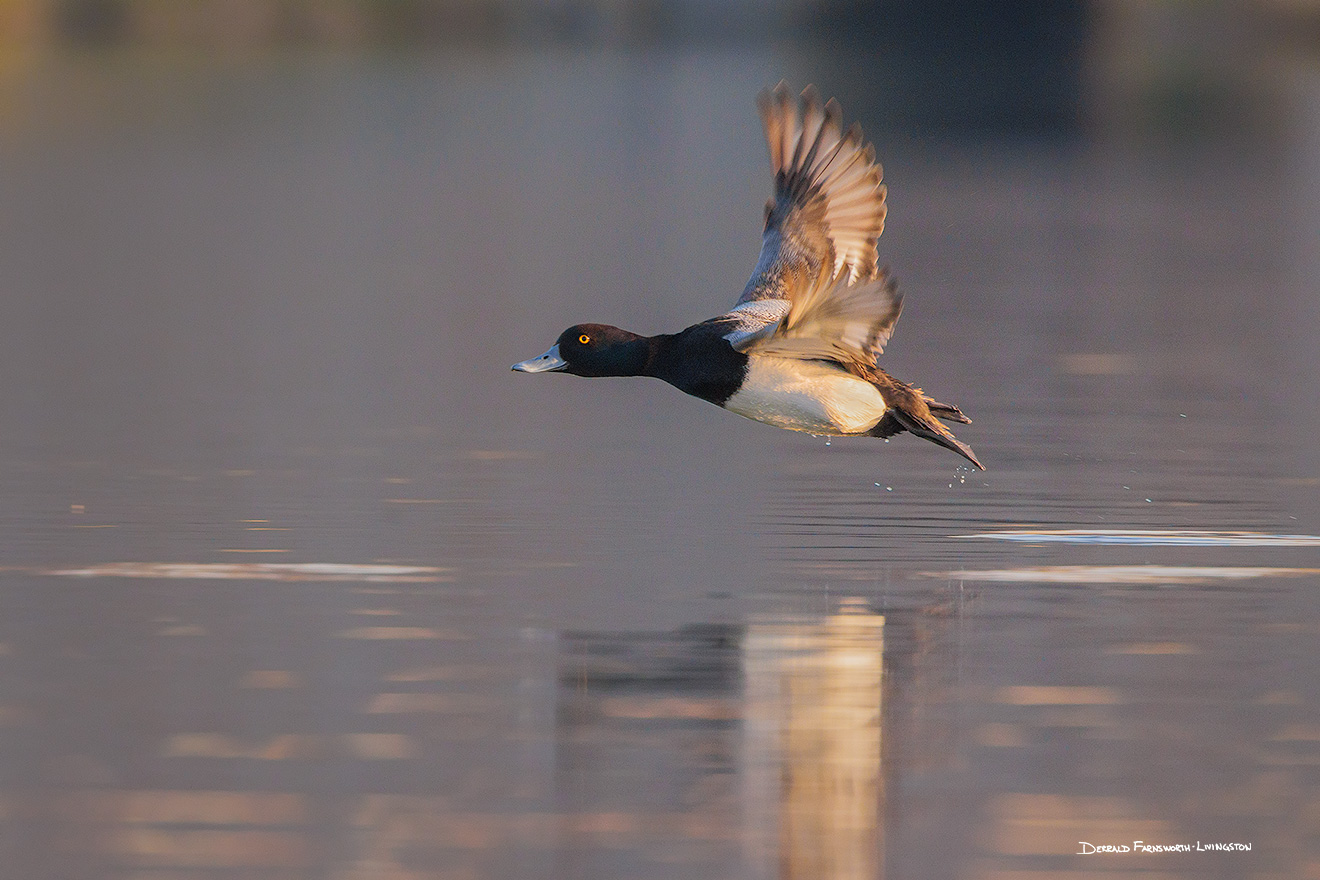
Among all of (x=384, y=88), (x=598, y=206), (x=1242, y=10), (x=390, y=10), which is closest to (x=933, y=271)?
(x=598, y=206)

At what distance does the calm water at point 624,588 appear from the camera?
745 cm

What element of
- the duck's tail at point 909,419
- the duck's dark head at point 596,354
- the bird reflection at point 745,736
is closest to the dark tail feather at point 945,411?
the duck's tail at point 909,419

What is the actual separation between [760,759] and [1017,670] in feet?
5.24

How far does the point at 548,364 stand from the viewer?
1175cm

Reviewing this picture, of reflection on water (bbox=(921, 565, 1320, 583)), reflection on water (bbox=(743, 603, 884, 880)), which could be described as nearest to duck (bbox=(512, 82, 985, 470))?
reflection on water (bbox=(921, 565, 1320, 583))

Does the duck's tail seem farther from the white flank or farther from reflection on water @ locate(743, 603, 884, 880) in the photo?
reflection on water @ locate(743, 603, 884, 880)

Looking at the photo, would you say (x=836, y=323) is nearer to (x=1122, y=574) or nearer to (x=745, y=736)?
(x=1122, y=574)

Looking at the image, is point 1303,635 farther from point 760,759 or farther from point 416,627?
point 416,627

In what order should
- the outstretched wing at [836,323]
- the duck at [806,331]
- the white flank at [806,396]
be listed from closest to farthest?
1. the outstretched wing at [836,323]
2. the duck at [806,331]
3. the white flank at [806,396]

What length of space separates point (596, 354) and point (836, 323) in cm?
150

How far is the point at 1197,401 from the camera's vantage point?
17188 mm

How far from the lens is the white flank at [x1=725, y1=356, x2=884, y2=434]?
11.1 m

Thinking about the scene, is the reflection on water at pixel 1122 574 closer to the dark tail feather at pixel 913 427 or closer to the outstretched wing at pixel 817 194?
the dark tail feather at pixel 913 427

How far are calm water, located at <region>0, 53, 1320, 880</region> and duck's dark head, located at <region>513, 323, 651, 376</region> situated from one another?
0.85 metres
